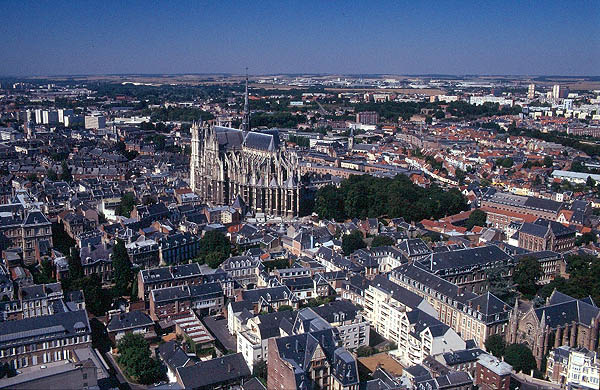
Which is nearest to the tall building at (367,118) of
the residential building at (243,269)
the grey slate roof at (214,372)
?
the residential building at (243,269)

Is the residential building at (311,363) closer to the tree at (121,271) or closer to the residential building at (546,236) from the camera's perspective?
the tree at (121,271)

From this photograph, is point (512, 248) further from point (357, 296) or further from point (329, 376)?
point (329, 376)

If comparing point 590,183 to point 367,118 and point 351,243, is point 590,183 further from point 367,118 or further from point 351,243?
point 367,118

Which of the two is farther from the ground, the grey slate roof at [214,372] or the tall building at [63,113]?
the tall building at [63,113]

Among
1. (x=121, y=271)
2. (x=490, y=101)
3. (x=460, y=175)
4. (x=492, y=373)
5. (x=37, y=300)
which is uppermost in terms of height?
(x=490, y=101)

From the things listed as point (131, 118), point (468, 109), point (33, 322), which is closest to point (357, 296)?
point (33, 322)

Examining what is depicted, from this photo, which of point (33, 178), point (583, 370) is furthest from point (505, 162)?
point (33, 178)
